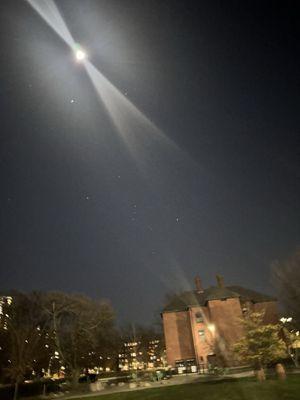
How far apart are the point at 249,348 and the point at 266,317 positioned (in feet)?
109

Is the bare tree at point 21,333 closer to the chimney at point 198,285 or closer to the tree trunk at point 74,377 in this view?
the tree trunk at point 74,377

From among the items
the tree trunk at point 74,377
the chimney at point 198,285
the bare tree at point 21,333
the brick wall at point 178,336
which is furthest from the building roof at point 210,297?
the bare tree at point 21,333

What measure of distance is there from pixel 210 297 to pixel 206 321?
441 centimetres

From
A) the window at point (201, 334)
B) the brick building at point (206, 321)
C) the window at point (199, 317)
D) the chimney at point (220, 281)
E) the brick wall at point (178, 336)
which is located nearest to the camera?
the brick building at point (206, 321)

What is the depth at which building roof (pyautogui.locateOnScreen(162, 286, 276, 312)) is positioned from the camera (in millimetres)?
57088

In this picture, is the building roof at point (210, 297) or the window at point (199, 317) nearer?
the building roof at point (210, 297)

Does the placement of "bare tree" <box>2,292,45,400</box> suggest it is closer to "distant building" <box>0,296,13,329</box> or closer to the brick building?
"distant building" <box>0,296,13,329</box>

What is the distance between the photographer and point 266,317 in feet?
196

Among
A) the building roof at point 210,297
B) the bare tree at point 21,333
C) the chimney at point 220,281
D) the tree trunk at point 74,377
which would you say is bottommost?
the tree trunk at point 74,377

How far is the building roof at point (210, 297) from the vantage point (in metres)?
57.1

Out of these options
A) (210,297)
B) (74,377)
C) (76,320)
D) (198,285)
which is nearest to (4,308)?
(76,320)

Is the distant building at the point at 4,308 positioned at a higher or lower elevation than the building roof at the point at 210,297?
lower

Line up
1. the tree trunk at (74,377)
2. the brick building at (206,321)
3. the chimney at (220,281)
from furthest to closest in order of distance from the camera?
the chimney at (220,281), the brick building at (206,321), the tree trunk at (74,377)

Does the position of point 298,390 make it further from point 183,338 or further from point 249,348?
point 183,338
